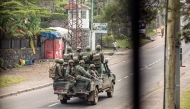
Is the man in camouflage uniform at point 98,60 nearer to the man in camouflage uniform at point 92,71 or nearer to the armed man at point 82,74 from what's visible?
the man in camouflage uniform at point 92,71

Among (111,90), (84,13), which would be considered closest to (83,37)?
(84,13)

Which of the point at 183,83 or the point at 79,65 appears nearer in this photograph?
the point at 79,65

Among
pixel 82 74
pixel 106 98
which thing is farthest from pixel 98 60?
pixel 106 98

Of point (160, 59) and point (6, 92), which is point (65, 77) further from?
point (160, 59)

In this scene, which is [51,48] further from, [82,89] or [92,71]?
[82,89]

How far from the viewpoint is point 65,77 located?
20.9 m

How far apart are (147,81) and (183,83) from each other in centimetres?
409

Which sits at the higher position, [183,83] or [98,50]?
[98,50]

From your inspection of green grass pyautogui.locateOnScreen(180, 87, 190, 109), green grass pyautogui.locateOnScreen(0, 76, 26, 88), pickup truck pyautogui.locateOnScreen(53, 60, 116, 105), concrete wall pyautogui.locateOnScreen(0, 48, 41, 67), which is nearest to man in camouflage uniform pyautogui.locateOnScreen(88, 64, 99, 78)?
pickup truck pyautogui.locateOnScreen(53, 60, 116, 105)

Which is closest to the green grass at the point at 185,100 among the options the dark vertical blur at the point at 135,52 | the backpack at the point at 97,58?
the dark vertical blur at the point at 135,52

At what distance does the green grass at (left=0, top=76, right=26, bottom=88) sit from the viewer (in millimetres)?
29344

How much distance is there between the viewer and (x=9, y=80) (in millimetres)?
30781

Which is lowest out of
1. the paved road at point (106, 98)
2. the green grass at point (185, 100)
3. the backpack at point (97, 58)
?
the paved road at point (106, 98)

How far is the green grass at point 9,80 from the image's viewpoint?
29344mm
